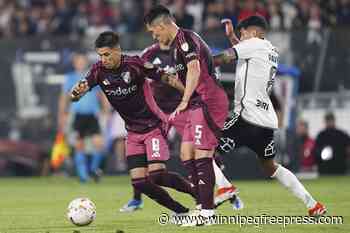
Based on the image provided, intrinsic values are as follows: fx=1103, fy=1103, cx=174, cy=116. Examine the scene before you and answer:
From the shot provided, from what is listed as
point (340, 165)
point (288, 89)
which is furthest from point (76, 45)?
point (340, 165)

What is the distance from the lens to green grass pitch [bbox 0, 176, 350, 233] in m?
11.4

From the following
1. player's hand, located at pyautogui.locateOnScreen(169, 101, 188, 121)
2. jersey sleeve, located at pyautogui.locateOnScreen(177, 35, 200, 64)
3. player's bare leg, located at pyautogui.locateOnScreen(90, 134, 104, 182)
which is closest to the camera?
player's hand, located at pyautogui.locateOnScreen(169, 101, 188, 121)

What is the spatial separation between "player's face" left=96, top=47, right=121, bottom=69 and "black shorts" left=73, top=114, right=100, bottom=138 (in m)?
9.34

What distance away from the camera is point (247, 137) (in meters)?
12.8

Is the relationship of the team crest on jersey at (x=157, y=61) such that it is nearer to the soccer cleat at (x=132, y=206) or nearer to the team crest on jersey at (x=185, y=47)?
the soccer cleat at (x=132, y=206)

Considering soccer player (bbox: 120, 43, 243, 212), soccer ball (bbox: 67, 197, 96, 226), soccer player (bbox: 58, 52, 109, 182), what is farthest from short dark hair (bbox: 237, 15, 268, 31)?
soccer player (bbox: 58, 52, 109, 182)

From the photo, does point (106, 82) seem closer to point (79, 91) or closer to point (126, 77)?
point (126, 77)

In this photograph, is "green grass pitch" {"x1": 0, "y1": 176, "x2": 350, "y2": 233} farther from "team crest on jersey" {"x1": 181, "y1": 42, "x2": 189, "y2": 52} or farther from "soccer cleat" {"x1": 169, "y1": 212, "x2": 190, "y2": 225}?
"team crest on jersey" {"x1": 181, "y1": 42, "x2": 189, "y2": 52}

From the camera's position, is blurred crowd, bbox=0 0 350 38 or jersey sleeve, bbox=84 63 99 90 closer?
jersey sleeve, bbox=84 63 99 90

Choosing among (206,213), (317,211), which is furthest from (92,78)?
(317,211)

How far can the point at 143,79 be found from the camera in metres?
12.6

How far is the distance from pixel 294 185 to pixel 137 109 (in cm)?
199

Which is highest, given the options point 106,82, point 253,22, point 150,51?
point 253,22

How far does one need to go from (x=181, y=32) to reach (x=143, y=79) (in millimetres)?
906
